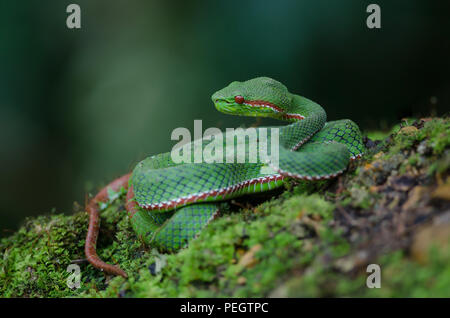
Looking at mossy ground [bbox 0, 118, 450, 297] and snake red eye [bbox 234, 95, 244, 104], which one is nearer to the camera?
mossy ground [bbox 0, 118, 450, 297]

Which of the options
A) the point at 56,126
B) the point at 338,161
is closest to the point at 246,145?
the point at 338,161

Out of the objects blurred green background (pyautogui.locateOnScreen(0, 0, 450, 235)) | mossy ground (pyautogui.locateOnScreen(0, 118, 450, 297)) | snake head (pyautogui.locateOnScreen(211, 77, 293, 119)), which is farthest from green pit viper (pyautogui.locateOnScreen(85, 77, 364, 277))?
blurred green background (pyautogui.locateOnScreen(0, 0, 450, 235))

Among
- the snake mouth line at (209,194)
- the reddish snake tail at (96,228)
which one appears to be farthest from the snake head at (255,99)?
the reddish snake tail at (96,228)

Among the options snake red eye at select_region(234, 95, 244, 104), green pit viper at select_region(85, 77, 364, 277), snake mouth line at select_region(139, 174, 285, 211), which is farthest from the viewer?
snake red eye at select_region(234, 95, 244, 104)

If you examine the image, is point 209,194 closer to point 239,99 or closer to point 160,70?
point 239,99

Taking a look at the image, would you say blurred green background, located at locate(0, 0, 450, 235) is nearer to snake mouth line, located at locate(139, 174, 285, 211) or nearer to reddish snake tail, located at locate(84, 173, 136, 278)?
reddish snake tail, located at locate(84, 173, 136, 278)

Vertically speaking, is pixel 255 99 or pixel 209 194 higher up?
pixel 255 99

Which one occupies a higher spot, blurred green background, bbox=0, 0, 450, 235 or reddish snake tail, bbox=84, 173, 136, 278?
blurred green background, bbox=0, 0, 450, 235

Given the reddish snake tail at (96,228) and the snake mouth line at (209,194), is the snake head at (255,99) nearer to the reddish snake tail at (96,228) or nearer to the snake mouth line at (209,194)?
the snake mouth line at (209,194)

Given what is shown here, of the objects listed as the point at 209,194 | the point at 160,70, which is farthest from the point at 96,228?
the point at 160,70
